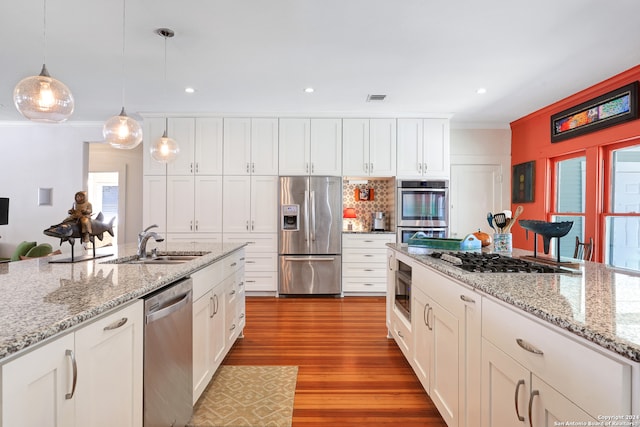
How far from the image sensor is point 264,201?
15.8 feet

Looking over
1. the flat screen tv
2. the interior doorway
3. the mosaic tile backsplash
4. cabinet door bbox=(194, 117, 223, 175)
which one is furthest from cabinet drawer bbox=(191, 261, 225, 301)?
the interior doorway

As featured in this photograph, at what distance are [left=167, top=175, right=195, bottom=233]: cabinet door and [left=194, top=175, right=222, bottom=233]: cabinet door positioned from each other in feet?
0.28

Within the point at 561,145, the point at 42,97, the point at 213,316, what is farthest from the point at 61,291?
the point at 561,145

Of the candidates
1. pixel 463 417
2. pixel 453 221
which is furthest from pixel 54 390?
pixel 453 221

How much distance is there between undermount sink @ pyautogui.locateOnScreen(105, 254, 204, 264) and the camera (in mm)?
2004

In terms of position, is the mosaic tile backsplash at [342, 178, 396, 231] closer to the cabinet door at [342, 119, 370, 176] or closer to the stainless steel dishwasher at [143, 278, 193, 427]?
the cabinet door at [342, 119, 370, 176]

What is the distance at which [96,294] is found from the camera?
1.17 meters

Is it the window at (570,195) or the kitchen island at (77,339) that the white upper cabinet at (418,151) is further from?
the kitchen island at (77,339)

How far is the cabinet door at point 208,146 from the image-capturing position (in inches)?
189

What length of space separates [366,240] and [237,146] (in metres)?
2.30

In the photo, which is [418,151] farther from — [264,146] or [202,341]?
[202,341]

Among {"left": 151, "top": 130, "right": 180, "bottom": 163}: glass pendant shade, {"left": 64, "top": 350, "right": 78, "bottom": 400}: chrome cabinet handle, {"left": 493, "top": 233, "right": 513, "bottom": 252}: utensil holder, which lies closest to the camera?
{"left": 64, "top": 350, "right": 78, "bottom": 400}: chrome cabinet handle

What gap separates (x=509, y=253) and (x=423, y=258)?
0.67 meters

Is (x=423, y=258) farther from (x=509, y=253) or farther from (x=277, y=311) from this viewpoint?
(x=277, y=311)
